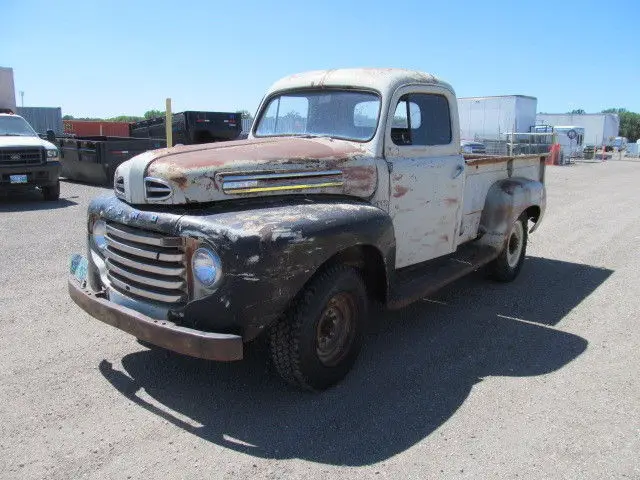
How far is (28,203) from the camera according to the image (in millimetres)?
11820

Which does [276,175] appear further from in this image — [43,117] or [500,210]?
[43,117]

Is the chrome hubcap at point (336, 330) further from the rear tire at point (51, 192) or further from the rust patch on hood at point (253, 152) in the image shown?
the rear tire at point (51, 192)

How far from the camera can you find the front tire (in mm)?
3465

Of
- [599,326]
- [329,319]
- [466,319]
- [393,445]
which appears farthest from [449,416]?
[599,326]

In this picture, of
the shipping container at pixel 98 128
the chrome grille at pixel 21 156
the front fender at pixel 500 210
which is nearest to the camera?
the front fender at pixel 500 210

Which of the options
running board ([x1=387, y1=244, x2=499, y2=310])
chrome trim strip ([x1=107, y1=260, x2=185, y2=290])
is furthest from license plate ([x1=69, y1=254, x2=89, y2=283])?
running board ([x1=387, y1=244, x2=499, y2=310])

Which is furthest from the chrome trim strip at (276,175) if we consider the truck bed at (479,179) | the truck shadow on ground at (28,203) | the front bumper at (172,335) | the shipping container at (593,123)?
the shipping container at (593,123)

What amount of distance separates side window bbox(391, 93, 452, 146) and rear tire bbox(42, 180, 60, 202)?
31.1 ft

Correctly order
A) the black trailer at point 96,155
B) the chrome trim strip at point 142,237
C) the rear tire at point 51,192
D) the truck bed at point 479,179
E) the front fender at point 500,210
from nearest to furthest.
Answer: the chrome trim strip at point 142,237
the truck bed at point 479,179
the front fender at point 500,210
the rear tire at point 51,192
the black trailer at point 96,155

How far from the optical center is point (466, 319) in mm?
5320

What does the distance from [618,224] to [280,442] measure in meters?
9.45

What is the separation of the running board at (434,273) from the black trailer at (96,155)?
1066 cm

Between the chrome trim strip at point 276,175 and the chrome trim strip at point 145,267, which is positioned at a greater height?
the chrome trim strip at point 276,175

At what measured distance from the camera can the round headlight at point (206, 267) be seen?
A: 10.5 feet
